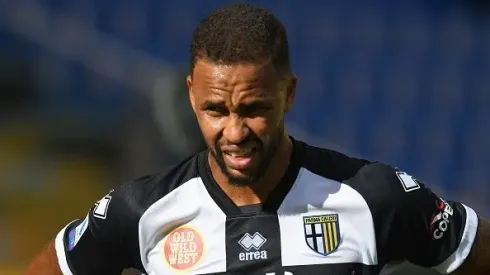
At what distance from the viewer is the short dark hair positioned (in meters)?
2.28

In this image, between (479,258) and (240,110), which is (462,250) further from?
(240,110)

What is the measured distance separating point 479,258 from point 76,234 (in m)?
0.99

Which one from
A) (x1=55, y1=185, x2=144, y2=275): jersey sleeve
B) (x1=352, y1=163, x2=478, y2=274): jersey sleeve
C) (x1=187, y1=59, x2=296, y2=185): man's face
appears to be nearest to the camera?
(x1=187, y1=59, x2=296, y2=185): man's face

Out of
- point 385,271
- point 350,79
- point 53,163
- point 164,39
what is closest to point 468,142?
point 350,79

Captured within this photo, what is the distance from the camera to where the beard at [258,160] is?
7.52ft

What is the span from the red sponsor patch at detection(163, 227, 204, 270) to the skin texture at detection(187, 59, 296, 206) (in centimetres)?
18

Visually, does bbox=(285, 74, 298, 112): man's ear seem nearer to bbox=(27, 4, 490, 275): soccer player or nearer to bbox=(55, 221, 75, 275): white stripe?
bbox=(27, 4, 490, 275): soccer player

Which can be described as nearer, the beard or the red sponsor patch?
the beard

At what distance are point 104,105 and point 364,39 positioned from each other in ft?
3.79

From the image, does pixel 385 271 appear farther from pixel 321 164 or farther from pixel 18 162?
pixel 18 162

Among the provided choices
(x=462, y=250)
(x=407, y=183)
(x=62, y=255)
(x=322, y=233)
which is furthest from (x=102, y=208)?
(x=462, y=250)

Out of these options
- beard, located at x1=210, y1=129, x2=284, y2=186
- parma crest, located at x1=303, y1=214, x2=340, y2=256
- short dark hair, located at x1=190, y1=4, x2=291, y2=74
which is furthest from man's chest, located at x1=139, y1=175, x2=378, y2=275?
short dark hair, located at x1=190, y1=4, x2=291, y2=74

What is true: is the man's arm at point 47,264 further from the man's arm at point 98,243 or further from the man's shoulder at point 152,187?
the man's shoulder at point 152,187

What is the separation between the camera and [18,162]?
4367mm
